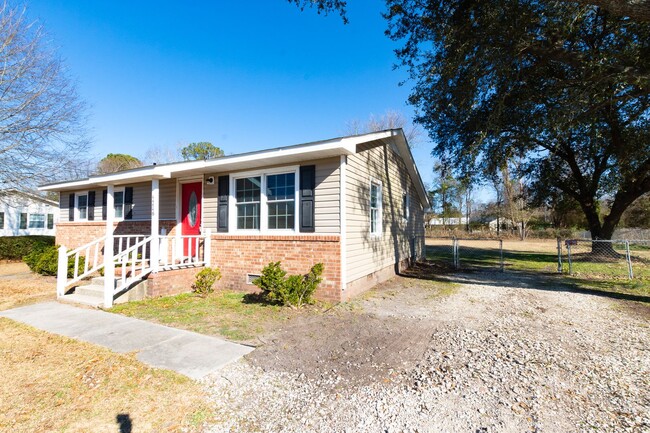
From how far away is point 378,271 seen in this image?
8.92m

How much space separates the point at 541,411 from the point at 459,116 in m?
10.1

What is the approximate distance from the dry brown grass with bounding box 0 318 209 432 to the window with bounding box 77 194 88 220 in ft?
30.9

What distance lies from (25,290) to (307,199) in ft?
25.9

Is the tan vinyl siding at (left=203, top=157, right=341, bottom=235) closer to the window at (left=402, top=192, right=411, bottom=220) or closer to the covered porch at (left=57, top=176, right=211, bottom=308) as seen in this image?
the covered porch at (left=57, top=176, right=211, bottom=308)

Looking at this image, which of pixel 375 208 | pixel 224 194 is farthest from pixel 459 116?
pixel 224 194

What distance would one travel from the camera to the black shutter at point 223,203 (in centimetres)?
797

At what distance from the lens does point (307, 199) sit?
6926 millimetres

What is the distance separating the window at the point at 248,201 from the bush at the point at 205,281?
1.32 m

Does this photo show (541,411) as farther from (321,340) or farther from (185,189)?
(185,189)

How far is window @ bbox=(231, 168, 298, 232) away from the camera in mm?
7246

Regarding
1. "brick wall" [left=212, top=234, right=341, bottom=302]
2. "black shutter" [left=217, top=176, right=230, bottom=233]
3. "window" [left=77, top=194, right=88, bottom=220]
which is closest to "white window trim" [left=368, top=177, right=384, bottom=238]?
"brick wall" [left=212, top=234, right=341, bottom=302]

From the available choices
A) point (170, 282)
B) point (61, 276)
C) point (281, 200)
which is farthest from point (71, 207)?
point (281, 200)

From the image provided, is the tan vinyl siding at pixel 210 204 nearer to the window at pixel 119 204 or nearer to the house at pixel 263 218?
the house at pixel 263 218

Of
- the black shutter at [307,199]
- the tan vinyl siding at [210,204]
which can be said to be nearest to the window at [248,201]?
the tan vinyl siding at [210,204]
